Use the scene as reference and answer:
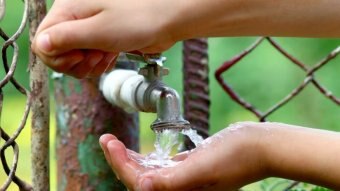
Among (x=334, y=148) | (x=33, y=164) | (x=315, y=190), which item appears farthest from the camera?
(x=315, y=190)

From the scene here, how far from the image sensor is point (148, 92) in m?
0.96

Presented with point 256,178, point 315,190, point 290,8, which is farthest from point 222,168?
point 315,190

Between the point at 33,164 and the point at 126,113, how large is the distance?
260mm

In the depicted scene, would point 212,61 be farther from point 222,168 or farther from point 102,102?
point 222,168

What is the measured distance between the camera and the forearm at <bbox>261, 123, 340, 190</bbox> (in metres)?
0.77

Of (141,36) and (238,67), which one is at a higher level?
(238,67)

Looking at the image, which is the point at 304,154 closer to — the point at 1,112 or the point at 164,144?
the point at 164,144

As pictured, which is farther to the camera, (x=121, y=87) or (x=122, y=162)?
(x=121, y=87)

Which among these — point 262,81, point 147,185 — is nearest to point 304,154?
point 147,185

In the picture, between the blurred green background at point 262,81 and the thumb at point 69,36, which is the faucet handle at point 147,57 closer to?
the thumb at point 69,36

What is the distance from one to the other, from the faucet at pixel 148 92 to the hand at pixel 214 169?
9 centimetres

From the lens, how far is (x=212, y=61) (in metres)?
2.46

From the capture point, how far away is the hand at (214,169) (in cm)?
78

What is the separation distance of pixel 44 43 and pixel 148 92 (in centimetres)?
20
